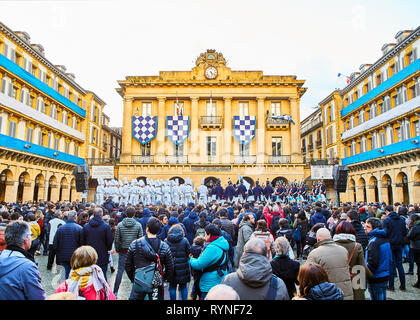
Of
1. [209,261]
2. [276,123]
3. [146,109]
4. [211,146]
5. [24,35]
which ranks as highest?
[24,35]

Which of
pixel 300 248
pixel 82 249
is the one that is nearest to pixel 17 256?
pixel 82 249

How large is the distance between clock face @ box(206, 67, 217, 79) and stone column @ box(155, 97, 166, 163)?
5968 millimetres

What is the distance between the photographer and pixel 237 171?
32.4 meters

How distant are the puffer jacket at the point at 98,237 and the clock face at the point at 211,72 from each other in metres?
30.9

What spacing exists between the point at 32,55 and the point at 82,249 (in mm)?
30092

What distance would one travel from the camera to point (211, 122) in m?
34.0

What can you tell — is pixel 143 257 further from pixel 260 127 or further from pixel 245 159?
pixel 260 127

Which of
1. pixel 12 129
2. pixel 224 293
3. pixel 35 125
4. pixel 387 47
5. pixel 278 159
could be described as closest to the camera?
pixel 224 293

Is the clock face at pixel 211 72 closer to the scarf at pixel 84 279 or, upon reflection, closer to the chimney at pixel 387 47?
the chimney at pixel 387 47

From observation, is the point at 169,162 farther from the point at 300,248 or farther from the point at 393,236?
the point at 393,236

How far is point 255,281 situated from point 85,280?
1.74 metres

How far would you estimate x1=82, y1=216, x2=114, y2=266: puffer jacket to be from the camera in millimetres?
5758

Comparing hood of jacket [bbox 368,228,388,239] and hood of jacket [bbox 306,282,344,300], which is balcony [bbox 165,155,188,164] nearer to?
hood of jacket [bbox 368,228,388,239]

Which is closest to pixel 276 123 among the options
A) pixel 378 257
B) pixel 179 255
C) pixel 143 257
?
pixel 378 257
